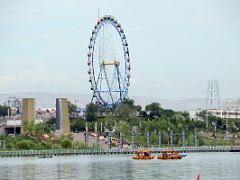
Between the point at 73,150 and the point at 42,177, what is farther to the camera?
the point at 73,150

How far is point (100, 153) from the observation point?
182750 millimetres

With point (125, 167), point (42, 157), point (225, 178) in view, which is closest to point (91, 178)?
point (225, 178)

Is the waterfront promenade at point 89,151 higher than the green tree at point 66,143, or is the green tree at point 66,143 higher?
the green tree at point 66,143

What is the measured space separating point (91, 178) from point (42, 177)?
552 cm

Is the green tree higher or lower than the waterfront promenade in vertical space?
higher

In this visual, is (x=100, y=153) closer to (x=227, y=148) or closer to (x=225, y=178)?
(x=227, y=148)

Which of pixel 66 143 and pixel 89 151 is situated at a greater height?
pixel 66 143

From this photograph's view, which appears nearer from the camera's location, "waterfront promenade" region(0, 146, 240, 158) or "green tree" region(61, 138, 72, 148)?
"waterfront promenade" region(0, 146, 240, 158)

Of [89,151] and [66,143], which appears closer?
[89,151]

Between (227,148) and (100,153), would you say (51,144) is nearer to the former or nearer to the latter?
(100,153)

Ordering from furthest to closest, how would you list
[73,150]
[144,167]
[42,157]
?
[73,150] → [42,157] → [144,167]

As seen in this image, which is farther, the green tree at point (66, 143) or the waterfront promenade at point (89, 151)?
the green tree at point (66, 143)

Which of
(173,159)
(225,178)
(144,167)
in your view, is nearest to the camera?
(225,178)

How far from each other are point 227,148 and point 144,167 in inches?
2961
